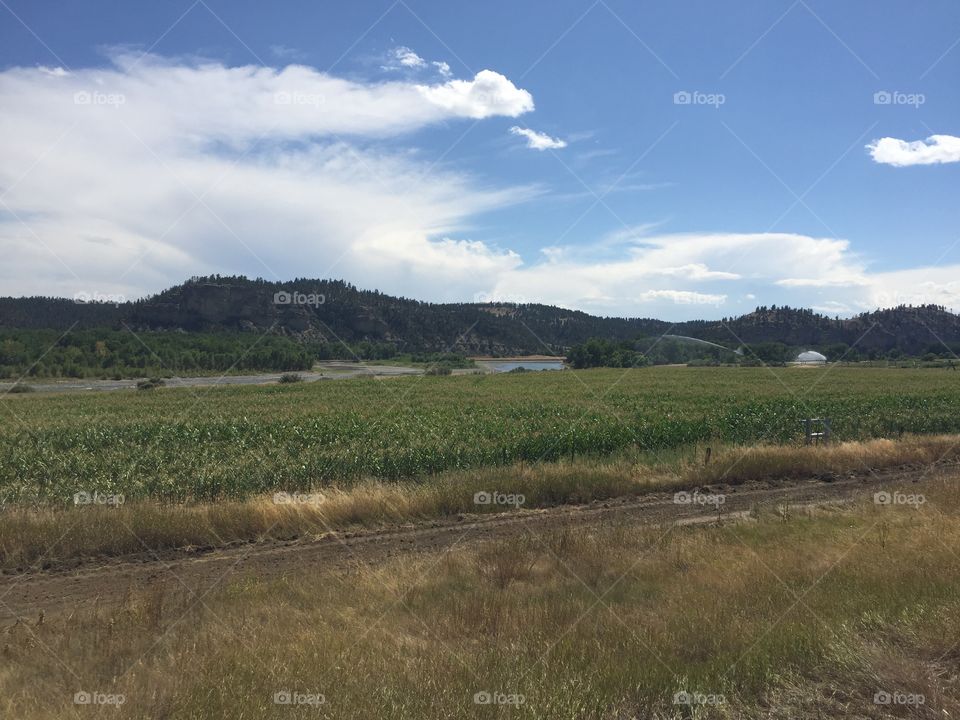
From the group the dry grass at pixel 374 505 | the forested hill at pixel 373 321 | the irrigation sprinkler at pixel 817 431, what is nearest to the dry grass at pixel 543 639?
the dry grass at pixel 374 505

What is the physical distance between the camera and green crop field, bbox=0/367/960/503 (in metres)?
14.4

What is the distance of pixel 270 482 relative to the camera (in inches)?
549

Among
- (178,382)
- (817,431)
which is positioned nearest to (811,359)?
(817,431)

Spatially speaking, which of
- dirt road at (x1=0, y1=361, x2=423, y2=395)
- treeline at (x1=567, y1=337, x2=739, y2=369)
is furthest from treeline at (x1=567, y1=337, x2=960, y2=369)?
dirt road at (x1=0, y1=361, x2=423, y2=395)

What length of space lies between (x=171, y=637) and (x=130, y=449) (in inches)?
605

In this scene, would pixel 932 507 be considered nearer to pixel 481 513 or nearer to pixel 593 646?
pixel 481 513

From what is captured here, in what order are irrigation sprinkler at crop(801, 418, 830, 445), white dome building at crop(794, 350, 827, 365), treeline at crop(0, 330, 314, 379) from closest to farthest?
irrigation sprinkler at crop(801, 418, 830, 445), treeline at crop(0, 330, 314, 379), white dome building at crop(794, 350, 827, 365)

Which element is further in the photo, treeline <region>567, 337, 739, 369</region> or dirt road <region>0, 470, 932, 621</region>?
treeline <region>567, 337, 739, 369</region>

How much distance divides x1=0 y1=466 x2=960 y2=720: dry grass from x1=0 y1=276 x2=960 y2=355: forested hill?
380 ft

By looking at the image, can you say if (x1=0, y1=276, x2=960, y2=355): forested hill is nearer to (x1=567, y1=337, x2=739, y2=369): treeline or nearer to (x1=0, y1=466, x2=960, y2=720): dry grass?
(x1=567, y1=337, x2=739, y2=369): treeline

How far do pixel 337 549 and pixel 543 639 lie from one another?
19.2 feet

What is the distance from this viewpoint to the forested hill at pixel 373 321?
136 meters

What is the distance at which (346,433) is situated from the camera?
73.3ft

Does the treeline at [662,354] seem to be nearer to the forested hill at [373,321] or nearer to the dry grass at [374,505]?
the forested hill at [373,321]
